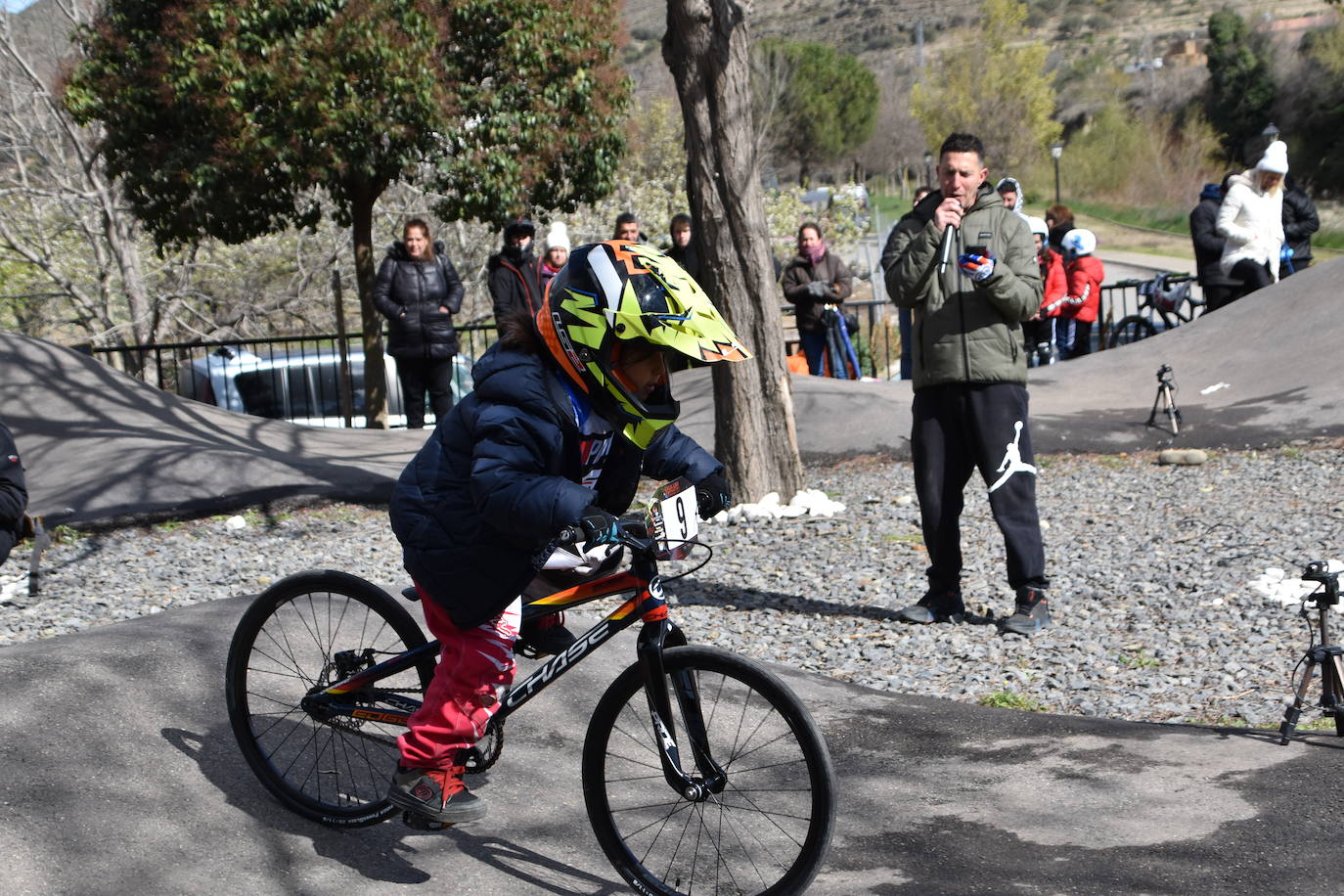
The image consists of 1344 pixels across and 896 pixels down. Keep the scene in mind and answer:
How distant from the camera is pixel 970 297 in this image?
6020mm

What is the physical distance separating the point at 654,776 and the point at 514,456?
3.39 ft

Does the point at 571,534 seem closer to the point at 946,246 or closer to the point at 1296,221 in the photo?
the point at 946,246

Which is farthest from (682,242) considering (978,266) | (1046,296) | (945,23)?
(945,23)

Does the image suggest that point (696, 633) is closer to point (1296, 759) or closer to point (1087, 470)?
point (1296, 759)

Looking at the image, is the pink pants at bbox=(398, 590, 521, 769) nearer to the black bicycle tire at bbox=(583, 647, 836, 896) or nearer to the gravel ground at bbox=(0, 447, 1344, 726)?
the black bicycle tire at bbox=(583, 647, 836, 896)

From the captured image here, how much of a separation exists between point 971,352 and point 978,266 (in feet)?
1.33

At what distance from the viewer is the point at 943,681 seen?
571 cm

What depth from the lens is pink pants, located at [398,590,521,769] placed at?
137 inches

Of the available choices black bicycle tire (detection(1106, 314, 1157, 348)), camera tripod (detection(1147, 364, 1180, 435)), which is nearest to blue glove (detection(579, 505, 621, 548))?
camera tripod (detection(1147, 364, 1180, 435))

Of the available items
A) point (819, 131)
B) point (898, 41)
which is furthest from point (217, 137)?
point (898, 41)

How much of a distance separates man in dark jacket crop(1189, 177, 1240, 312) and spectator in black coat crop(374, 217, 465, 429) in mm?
7282

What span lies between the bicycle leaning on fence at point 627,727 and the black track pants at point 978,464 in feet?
9.26

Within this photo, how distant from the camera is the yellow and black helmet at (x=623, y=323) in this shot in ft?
10.2

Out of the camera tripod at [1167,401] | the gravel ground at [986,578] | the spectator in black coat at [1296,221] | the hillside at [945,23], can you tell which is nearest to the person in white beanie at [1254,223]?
the spectator in black coat at [1296,221]
